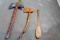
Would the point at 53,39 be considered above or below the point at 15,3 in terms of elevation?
below

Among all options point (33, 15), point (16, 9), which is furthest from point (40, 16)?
point (16, 9)

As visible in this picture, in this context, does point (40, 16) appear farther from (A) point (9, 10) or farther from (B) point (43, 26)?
(A) point (9, 10)

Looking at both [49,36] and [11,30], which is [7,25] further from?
[49,36]

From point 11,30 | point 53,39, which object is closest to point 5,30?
point 11,30

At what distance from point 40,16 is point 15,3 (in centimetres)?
17

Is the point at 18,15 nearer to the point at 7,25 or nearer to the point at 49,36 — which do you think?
the point at 7,25

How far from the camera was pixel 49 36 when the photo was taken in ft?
2.55

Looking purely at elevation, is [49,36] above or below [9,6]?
below

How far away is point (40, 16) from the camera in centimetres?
86

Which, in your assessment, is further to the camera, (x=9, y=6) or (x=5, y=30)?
(x=9, y=6)

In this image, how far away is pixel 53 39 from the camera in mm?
770

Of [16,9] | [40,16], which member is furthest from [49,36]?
[16,9]

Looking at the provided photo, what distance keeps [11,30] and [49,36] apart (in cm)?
20

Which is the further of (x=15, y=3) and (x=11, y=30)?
(x=15, y=3)
